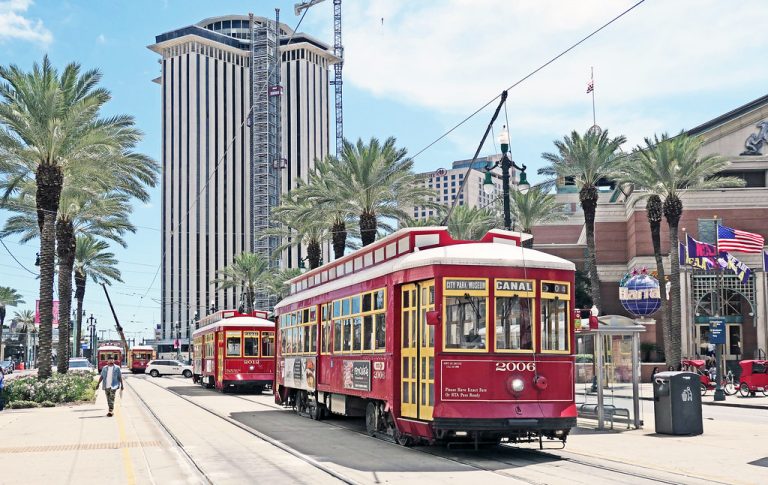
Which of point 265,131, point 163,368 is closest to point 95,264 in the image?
point 163,368

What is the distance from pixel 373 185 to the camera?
4009cm

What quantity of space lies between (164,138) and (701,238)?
125 meters

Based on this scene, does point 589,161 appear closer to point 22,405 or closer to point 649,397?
point 649,397

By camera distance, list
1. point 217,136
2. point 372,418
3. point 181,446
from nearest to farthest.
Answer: point 181,446
point 372,418
point 217,136

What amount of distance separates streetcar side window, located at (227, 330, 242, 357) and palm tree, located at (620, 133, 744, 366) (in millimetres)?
22595

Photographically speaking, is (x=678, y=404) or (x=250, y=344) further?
(x=250, y=344)

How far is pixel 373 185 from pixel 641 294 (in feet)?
57.0

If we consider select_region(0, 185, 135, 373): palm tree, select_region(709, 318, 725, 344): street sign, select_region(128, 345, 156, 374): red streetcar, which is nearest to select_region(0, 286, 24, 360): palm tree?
select_region(128, 345, 156, 374): red streetcar

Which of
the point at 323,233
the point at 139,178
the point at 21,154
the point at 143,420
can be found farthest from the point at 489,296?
the point at 323,233

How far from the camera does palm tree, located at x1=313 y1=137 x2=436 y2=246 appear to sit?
4022 centimetres

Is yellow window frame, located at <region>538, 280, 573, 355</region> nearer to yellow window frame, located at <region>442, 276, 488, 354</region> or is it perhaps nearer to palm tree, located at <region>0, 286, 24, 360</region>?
yellow window frame, located at <region>442, 276, 488, 354</region>

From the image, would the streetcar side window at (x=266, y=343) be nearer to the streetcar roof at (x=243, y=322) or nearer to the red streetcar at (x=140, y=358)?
the streetcar roof at (x=243, y=322)

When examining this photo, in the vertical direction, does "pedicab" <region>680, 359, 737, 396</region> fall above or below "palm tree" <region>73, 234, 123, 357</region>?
below

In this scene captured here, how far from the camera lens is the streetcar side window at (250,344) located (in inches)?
1481
